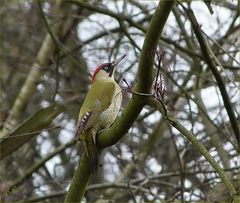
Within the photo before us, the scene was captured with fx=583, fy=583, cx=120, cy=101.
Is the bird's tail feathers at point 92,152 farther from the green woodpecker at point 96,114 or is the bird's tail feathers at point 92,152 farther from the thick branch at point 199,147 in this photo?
the thick branch at point 199,147

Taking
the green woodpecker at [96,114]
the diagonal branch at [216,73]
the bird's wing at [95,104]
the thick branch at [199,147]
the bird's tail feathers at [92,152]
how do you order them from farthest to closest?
the diagonal branch at [216,73] → the bird's wing at [95,104] → the green woodpecker at [96,114] → the bird's tail feathers at [92,152] → the thick branch at [199,147]

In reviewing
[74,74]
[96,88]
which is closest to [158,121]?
[74,74]

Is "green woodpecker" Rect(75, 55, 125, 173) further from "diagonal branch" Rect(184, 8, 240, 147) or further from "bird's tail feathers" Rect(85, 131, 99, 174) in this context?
"diagonal branch" Rect(184, 8, 240, 147)

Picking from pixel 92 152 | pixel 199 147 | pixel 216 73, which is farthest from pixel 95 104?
pixel 199 147

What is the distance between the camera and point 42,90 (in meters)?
8.64

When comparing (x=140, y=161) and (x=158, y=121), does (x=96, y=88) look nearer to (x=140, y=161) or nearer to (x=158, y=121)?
(x=140, y=161)

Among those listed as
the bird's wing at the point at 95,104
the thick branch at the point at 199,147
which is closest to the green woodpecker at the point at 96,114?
the bird's wing at the point at 95,104

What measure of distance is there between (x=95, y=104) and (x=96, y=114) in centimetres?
19

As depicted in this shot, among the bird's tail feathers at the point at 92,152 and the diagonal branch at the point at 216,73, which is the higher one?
the diagonal branch at the point at 216,73

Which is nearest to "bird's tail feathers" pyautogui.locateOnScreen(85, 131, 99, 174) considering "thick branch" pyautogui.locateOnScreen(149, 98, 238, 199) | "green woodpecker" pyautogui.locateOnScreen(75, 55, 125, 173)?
"green woodpecker" pyautogui.locateOnScreen(75, 55, 125, 173)

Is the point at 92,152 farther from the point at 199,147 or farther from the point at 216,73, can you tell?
the point at 216,73

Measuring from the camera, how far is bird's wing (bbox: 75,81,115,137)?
363 cm

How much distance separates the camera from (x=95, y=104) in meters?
3.95

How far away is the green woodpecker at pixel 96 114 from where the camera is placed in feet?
10.9
